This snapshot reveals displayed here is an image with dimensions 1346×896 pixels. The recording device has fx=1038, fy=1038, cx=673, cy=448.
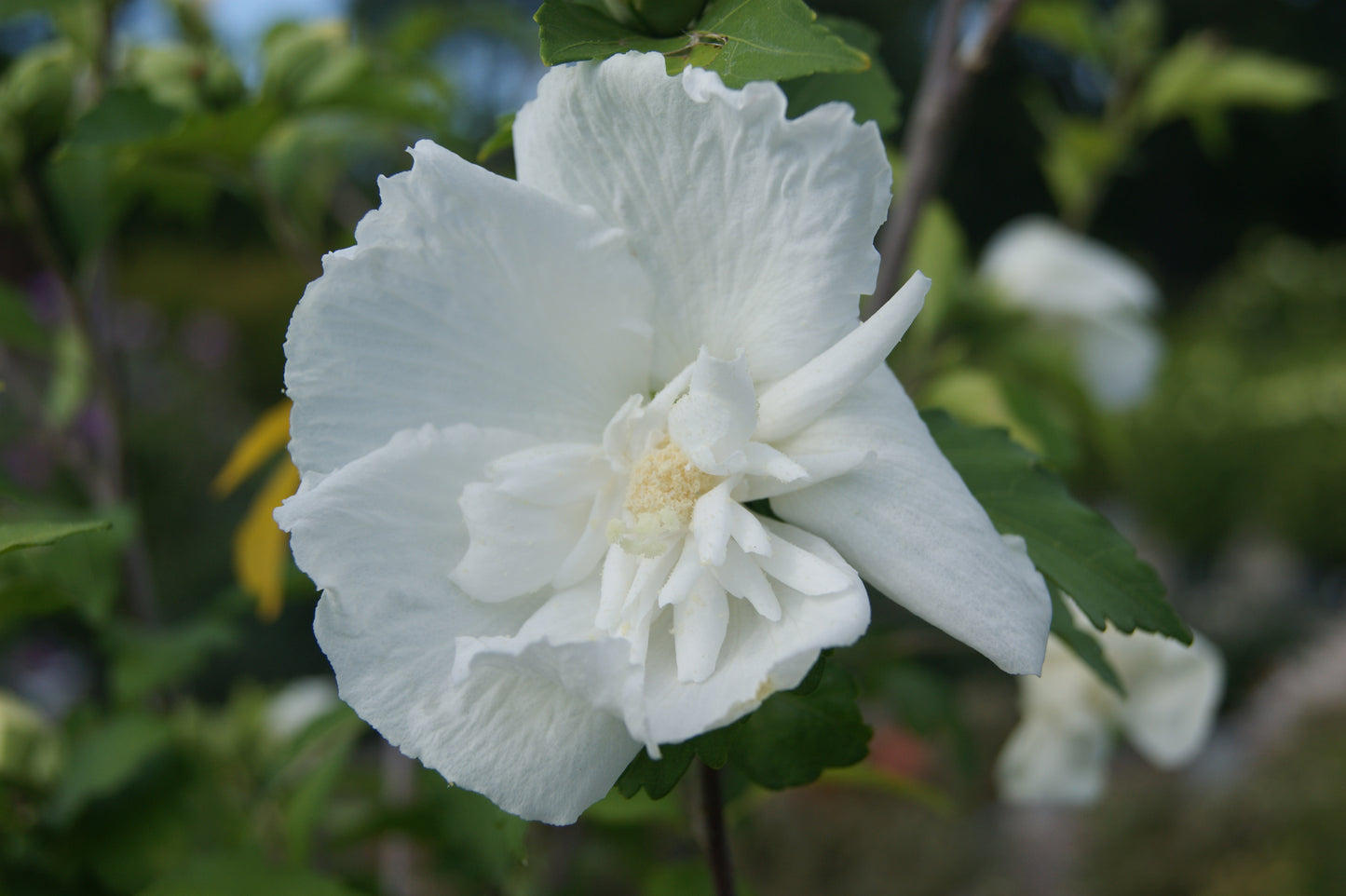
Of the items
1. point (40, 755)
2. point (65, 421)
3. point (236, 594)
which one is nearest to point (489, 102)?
point (65, 421)

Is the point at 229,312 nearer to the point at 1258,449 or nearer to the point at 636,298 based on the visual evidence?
the point at 1258,449

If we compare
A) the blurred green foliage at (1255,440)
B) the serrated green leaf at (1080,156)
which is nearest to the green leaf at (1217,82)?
the serrated green leaf at (1080,156)

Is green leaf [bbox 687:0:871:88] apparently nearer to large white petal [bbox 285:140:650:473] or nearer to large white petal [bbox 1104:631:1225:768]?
large white petal [bbox 285:140:650:473]

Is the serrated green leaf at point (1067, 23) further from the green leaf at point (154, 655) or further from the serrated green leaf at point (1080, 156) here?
the green leaf at point (154, 655)

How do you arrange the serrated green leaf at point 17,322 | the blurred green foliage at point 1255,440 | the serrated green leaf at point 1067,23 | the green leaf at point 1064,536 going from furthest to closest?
the blurred green foliage at point 1255,440, the serrated green leaf at point 1067,23, the serrated green leaf at point 17,322, the green leaf at point 1064,536

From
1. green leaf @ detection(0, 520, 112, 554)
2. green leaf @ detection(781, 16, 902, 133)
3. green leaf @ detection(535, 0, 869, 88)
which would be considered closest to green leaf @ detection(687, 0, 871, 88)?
green leaf @ detection(535, 0, 869, 88)

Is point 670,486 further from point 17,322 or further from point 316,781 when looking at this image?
point 17,322
